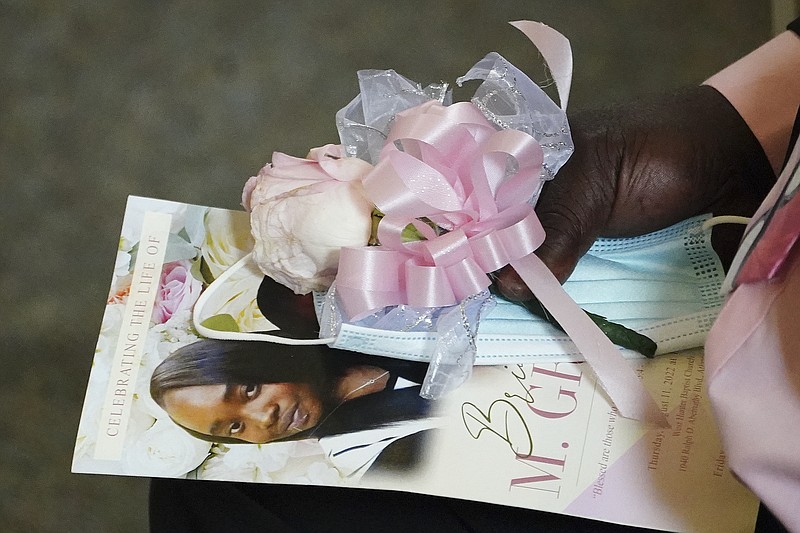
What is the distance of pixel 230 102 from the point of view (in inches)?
48.7

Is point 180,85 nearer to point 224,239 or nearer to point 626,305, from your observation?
point 224,239

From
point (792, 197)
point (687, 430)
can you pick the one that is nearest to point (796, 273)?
point (792, 197)

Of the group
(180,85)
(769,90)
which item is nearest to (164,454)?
(769,90)

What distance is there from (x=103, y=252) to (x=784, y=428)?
3.30ft

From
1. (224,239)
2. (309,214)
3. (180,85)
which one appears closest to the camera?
(309,214)

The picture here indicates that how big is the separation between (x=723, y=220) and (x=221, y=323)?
37 centimetres

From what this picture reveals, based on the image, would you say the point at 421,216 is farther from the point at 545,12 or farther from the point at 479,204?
the point at 545,12

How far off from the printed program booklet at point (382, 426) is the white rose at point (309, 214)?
63 millimetres

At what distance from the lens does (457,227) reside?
51 centimetres

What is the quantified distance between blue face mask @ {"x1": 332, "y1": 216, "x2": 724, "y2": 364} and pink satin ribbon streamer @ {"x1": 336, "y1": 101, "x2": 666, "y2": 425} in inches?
1.4

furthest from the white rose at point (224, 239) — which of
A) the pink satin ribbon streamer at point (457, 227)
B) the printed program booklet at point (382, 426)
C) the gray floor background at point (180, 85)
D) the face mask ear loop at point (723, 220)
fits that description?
the gray floor background at point (180, 85)

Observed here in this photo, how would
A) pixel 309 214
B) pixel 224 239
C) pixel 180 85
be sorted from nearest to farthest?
pixel 309 214 < pixel 224 239 < pixel 180 85

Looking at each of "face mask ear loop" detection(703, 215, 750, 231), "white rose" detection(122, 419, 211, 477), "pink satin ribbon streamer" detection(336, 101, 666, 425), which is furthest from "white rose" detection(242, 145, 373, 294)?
"face mask ear loop" detection(703, 215, 750, 231)

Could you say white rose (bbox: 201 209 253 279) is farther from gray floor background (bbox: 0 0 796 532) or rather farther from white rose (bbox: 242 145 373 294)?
gray floor background (bbox: 0 0 796 532)
